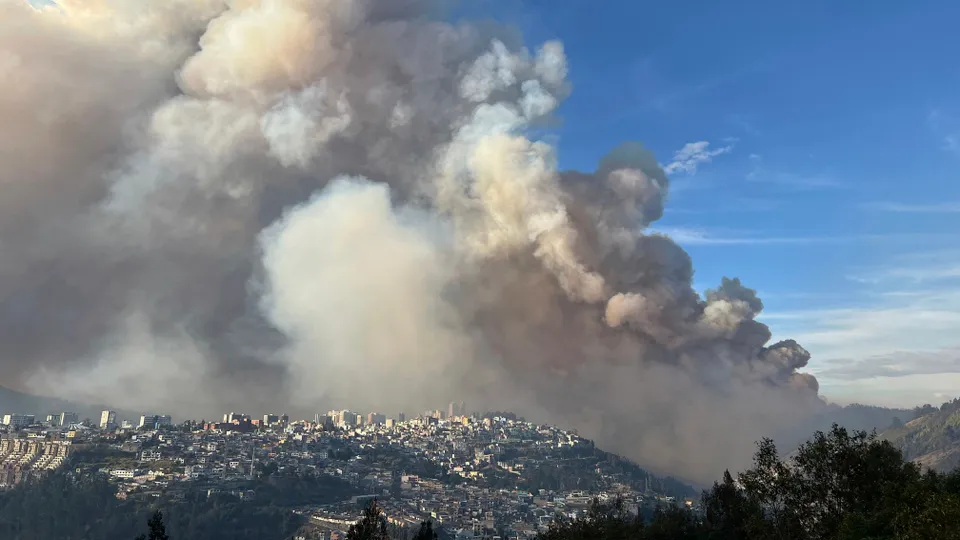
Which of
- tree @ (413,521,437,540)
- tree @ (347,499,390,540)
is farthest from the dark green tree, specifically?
tree @ (347,499,390,540)

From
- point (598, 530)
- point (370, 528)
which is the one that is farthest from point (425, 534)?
point (598, 530)

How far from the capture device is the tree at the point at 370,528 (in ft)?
144

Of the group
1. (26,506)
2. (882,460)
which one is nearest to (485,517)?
(26,506)

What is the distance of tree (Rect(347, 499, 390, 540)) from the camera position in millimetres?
44000

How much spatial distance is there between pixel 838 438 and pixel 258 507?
564ft

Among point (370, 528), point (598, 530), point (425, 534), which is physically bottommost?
point (598, 530)

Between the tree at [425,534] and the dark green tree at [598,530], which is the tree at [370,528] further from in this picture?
the dark green tree at [598,530]

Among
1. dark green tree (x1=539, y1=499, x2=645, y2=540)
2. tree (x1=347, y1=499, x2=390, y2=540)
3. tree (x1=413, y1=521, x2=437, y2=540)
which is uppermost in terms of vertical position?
tree (x1=347, y1=499, x2=390, y2=540)

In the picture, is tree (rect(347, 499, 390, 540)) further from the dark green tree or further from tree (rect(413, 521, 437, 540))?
the dark green tree

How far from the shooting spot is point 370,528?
150 ft

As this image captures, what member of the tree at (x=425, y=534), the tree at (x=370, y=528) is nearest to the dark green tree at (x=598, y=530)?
the tree at (x=425, y=534)

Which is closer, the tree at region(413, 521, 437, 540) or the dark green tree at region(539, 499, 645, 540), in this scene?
the tree at region(413, 521, 437, 540)

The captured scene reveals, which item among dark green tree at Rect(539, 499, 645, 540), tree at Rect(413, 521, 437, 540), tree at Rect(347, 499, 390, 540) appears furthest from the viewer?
dark green tree at Rect(539, 499, 645, 540)

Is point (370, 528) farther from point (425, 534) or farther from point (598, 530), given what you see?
point (598, 530)
